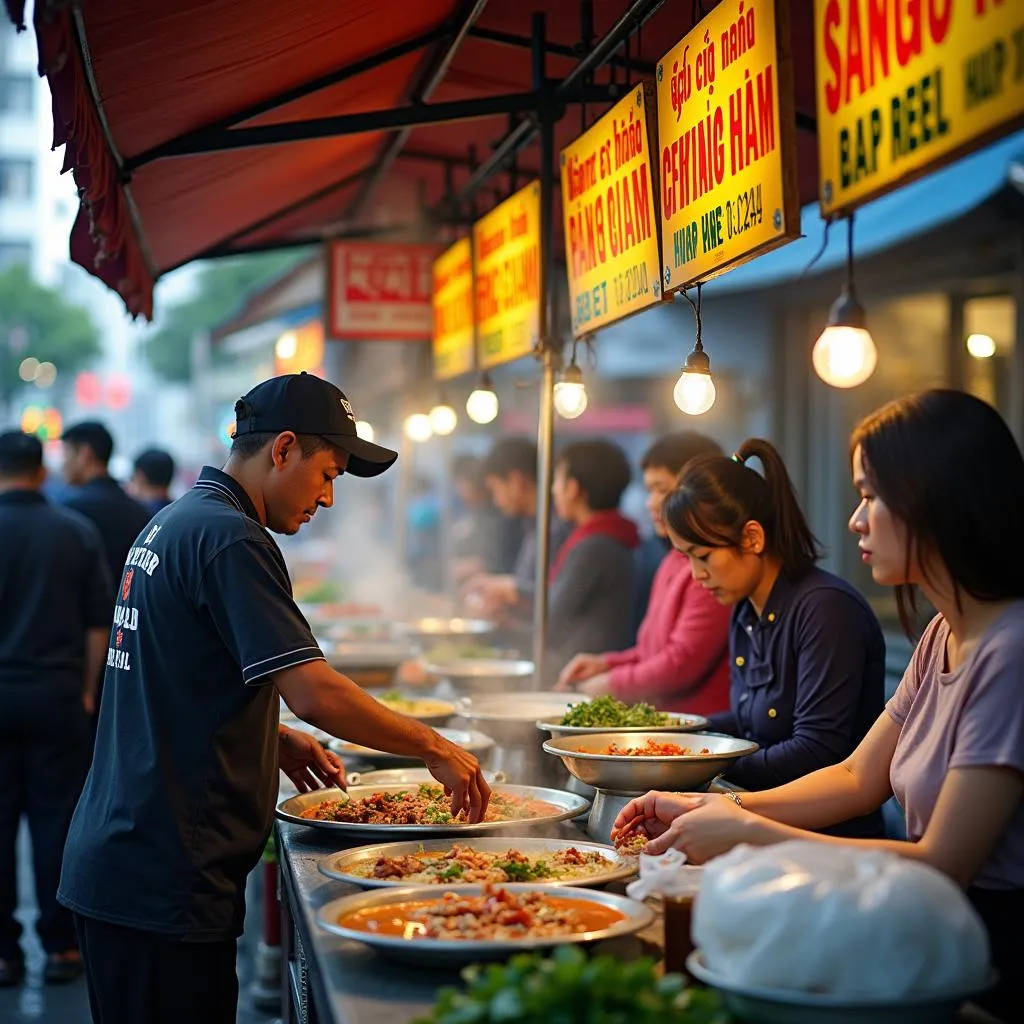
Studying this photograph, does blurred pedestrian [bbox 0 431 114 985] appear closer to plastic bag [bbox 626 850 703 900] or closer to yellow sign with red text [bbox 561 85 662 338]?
yellow sign with red text [bbox 561 85 662 338]

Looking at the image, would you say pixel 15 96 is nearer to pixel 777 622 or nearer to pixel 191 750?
pixel 777 622

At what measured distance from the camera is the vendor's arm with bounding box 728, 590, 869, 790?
Answer: 3.83 metres

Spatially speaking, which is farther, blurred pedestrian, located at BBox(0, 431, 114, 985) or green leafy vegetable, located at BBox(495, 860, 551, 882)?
blurred pedestrian, located at BBox(0, 431, 114, 985)

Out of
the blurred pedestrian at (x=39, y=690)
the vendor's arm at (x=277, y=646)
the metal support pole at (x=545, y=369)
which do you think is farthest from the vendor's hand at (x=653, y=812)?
the blurred pedestrian at (x=39, y=690)

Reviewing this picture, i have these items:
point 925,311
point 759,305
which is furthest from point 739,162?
point 759,305

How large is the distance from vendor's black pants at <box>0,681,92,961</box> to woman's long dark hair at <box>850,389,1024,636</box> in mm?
5456

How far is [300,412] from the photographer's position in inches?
139

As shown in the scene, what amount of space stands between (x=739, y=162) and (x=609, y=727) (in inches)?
70.3

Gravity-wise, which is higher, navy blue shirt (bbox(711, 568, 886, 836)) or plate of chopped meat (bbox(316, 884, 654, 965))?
navy blue shirt (bbox(711, 568, 886, 836))

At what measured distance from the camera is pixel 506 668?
21.1ft

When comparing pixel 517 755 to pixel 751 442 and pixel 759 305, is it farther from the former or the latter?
pixel 759 305

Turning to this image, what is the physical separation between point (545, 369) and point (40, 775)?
136 inches

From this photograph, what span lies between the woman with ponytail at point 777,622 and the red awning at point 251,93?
1.64m

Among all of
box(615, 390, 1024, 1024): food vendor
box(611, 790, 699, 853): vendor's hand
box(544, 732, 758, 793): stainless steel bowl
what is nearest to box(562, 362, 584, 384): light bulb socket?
box(544, 732, 758, 793): stainless steel bowl
